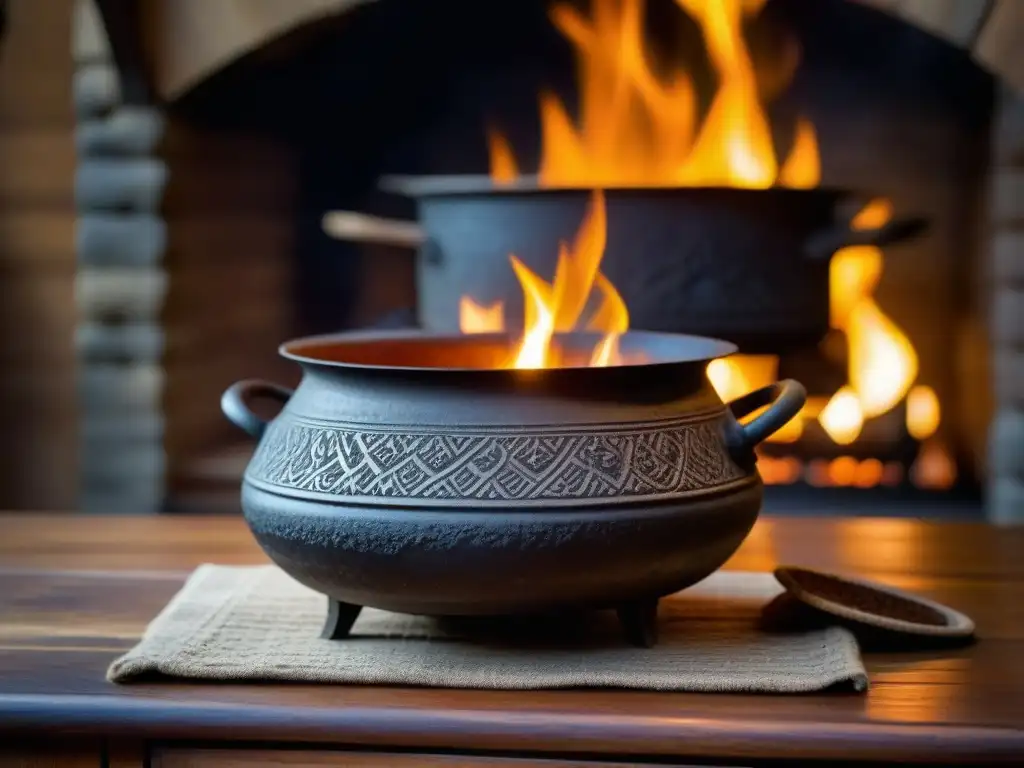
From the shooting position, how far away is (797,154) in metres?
2.24

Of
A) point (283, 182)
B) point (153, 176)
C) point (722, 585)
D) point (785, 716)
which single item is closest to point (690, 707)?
point (785, 716)

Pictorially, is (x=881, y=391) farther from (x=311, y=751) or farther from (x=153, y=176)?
(x=311, y=751)

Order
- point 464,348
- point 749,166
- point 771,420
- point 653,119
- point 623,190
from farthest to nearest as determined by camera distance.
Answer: point 653,119 → point 749,166 → point 623,190 → point 464,348 → point 771,420

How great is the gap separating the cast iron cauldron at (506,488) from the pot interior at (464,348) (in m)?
0.12

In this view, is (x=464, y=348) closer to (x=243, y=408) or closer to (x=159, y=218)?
(x=243, y=408)

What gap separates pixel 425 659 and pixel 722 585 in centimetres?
29

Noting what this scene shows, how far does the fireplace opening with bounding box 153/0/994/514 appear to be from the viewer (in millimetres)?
2145

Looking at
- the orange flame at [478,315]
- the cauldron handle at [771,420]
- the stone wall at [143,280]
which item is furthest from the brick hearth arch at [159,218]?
the cauldron handle at [771,420]

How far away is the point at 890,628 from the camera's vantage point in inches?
34.4

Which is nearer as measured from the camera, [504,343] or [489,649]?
[489,649]

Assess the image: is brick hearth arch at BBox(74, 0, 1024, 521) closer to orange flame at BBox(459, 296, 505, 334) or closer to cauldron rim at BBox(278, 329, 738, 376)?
orange flame at BBox(459, 296, 505, 334)

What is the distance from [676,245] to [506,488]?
0.81 metres

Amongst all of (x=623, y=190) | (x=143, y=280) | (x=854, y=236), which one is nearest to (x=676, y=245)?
(x=623, y=190)

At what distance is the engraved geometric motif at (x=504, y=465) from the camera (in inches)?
31.2
